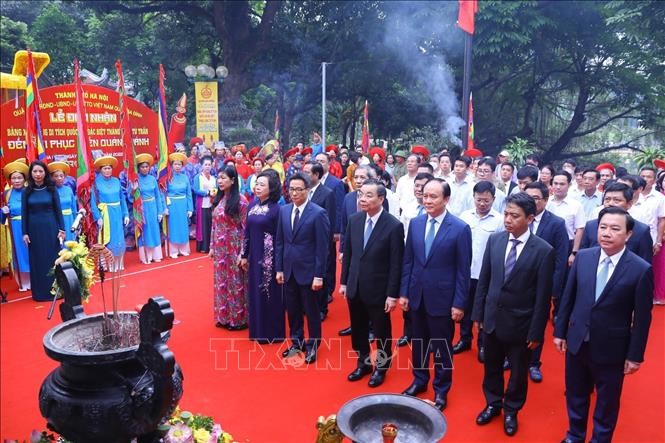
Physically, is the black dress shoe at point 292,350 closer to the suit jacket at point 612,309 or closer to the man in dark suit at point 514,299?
the man in dark suit at point 514,299

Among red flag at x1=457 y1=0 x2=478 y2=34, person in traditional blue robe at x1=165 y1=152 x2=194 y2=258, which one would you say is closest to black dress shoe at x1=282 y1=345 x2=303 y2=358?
person in traditional blue robe at x1=165 y1=152 x2=194 y2=258

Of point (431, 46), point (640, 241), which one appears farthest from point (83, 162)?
point (431, 46)

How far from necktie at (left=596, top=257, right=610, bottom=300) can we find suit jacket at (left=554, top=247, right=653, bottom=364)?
2 cm

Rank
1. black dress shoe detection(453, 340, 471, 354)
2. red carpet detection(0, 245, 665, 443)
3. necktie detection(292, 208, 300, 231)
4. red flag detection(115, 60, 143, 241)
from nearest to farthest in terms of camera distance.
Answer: red carpet detection(0, 245, 665, 443)
necktie detection(292, 208, 300, 231)
black dress shoe detection(453, 340, 471, 354)
red flag detection(115, 60, 143, 241)

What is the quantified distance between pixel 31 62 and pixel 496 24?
13353mm

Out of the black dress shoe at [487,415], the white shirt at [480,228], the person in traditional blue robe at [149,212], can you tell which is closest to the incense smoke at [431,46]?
the person in traditional blue robe at [149,212]

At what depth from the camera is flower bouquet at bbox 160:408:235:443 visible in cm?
243

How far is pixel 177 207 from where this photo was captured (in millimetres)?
8711

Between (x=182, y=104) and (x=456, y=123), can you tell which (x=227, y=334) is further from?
(x=456, y=123)

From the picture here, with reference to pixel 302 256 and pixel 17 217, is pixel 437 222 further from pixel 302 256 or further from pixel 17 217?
pixel 17 217

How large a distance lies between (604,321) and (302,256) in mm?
2362

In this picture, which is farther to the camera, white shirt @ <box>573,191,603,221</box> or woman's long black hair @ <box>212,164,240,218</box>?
white shirt @ <box>573,191,603,221</box>

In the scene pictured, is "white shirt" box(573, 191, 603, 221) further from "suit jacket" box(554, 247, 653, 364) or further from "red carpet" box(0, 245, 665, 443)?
"suit jacket" box(554, 247, 653, 364)

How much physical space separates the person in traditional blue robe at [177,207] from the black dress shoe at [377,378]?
536 cm
